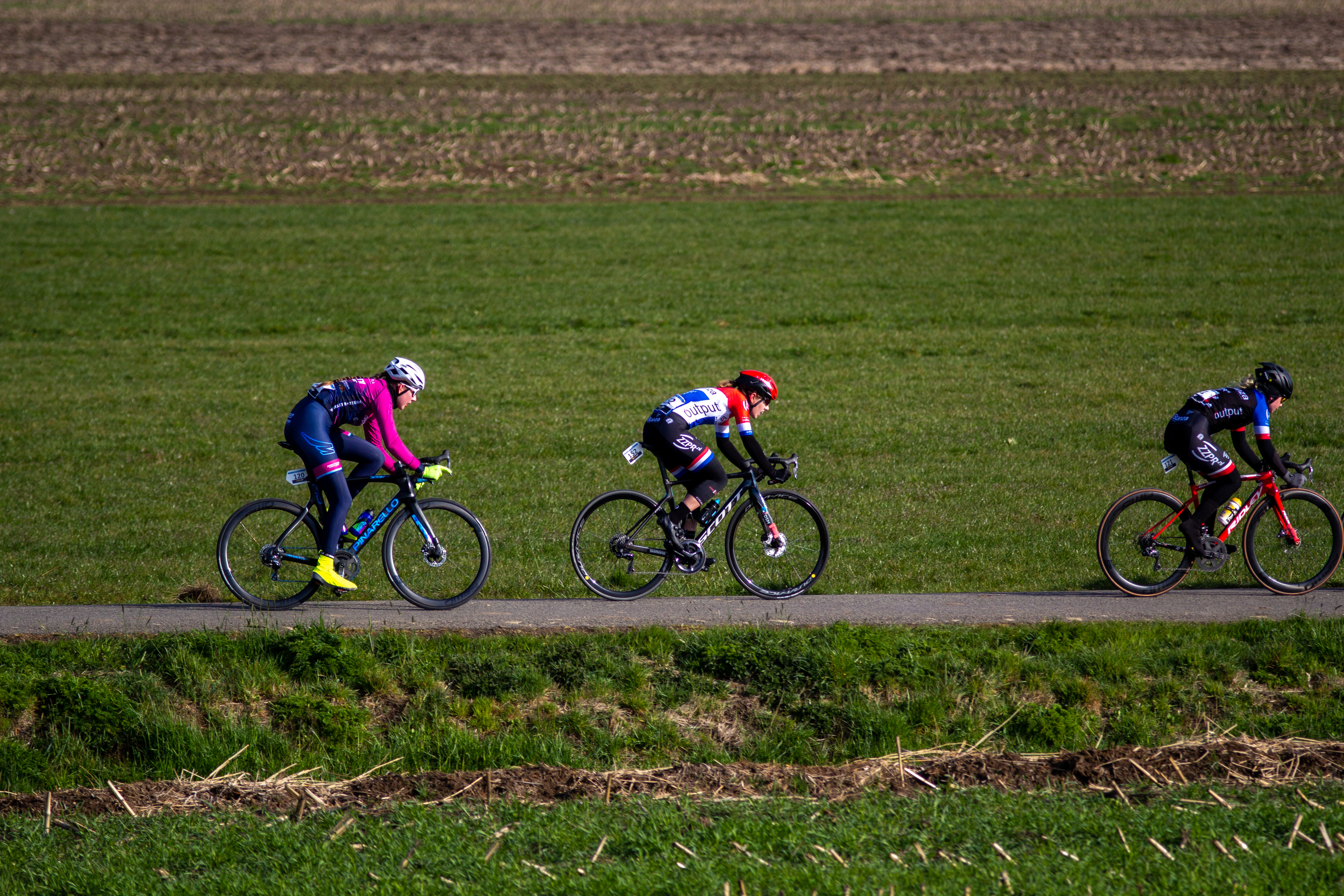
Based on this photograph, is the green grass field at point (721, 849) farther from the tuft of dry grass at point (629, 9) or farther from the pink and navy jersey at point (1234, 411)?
the tuft of dry grass at point (629, 9)

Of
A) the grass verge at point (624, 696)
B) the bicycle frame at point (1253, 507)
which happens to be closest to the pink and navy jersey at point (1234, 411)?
the bicycle frame at point (1253, 507)

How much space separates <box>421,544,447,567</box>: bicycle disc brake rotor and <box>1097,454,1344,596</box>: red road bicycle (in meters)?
5.35

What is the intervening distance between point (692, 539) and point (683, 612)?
0.75 meters

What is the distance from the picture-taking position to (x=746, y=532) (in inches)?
404

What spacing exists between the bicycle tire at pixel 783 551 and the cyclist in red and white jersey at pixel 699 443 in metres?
0.28

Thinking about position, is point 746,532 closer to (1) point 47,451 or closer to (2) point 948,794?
(2) point 948,794

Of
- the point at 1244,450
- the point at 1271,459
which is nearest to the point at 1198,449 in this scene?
Result: the point at 1244,450

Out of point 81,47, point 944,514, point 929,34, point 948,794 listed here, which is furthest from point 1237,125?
point 81,47

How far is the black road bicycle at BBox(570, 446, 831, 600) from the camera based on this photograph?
10.1 meters

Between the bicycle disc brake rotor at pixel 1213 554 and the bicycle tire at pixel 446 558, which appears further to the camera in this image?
the bicycle disc brake rotor at pixel 1213 554

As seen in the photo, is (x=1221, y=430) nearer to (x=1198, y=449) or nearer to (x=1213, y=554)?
(x=1198, y=449)

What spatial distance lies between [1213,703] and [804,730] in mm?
2886

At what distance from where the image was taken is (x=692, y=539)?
1021 cm

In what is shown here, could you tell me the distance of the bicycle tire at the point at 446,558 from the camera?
31.8ft
